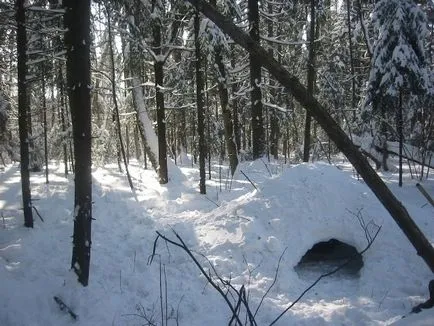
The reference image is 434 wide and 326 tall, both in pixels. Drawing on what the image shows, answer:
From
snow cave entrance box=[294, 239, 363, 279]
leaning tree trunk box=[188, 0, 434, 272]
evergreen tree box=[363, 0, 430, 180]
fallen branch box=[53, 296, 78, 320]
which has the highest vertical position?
evergreen tree box=[363, 0, 430, 180]

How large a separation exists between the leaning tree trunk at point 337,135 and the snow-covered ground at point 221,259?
198 cm

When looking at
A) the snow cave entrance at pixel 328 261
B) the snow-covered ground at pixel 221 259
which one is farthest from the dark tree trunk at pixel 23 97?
the snow cave entrance at pixel 328 261

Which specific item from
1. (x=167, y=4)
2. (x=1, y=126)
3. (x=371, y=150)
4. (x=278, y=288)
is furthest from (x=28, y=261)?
(x=371, y=150)

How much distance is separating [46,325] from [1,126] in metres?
8.25

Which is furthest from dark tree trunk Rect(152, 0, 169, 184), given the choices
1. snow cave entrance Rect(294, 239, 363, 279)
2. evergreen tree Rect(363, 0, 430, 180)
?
evergreen tree Rect(363, 0, 430, 180)

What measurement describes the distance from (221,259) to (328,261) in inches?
96.5

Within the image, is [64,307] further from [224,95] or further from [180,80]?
[180,80]

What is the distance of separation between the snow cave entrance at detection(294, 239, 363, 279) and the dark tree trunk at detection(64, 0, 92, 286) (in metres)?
4.17

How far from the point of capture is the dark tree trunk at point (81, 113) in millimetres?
6820

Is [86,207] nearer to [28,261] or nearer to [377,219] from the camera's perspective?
[28,261]

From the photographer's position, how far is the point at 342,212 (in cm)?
903

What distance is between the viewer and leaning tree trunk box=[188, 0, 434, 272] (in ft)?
12.8

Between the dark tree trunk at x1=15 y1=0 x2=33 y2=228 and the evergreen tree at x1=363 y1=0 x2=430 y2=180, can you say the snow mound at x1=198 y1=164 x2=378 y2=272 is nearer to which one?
the dark tree trunk at x1=15 y1=0 x2=33 y2=228

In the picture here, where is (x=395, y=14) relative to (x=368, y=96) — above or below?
above
